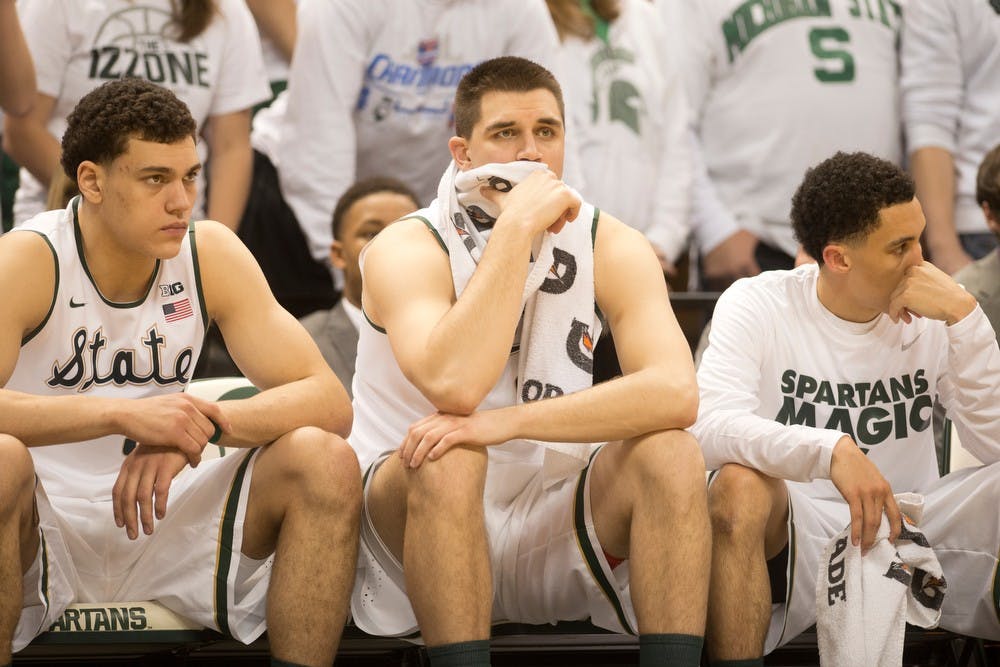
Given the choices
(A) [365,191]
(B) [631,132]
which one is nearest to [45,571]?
(A) [365,191]

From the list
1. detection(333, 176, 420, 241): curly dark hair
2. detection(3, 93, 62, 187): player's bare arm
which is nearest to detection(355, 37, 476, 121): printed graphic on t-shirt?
detection(333, 176, 420, 241): curly dark hair

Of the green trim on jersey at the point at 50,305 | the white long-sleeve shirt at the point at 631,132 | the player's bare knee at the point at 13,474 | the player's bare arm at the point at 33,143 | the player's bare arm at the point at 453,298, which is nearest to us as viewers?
the player's bare knee at the point at 13,474

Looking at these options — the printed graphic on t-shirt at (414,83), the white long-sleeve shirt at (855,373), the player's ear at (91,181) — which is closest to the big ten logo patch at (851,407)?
the white long-sleeve shirt at (855,373)

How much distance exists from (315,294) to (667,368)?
2028 millimetres

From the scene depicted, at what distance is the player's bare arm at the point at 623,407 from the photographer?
264 cm

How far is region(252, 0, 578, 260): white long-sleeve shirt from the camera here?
4.48 metres

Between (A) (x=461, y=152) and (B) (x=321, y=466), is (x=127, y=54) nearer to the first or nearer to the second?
(A) (x=461, y=152)

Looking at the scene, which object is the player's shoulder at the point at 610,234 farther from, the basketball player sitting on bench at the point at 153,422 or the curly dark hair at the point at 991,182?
the curly dark hair at the point at 991,182

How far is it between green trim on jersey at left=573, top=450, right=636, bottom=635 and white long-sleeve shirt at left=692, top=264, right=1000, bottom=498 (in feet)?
1.36

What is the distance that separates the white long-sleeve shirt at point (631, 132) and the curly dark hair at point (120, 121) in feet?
6.62

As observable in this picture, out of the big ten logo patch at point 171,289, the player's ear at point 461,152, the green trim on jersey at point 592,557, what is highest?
the player's ear at point 461,152

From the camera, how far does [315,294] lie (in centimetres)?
456

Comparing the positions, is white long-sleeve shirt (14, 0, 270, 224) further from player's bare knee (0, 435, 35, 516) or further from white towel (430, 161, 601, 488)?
player's bare knee (0, 435, 35, 516)

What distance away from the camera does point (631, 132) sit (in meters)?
4.76
